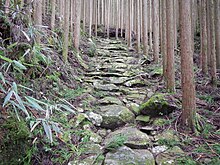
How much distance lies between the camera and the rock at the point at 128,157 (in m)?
2.09

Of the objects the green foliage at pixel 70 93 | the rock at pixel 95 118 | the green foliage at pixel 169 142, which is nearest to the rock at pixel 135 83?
the green foliage at pixel 70 93

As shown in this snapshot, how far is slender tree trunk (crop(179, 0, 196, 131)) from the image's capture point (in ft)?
9.05

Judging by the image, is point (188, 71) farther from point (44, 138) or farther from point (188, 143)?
point (44, 138)

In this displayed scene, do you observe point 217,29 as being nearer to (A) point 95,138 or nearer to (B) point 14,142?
(A) point 95,138

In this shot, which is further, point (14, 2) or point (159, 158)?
point (14, 2)

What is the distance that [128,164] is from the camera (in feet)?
6.72

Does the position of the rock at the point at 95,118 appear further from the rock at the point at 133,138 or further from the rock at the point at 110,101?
the rock at the point at 110,101

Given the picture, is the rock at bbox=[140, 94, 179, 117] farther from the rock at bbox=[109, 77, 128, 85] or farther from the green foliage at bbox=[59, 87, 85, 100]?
the rock at bbox=[109, 77, 128, 85]

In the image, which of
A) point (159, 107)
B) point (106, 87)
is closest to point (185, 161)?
point (159, 107)

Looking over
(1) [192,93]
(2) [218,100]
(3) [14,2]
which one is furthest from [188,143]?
(3) [14,2]

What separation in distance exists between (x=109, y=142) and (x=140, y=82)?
7.79 feet

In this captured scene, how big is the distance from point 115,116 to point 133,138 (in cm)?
59

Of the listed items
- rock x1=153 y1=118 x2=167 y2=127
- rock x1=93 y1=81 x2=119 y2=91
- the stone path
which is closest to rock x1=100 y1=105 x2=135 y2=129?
the stone path

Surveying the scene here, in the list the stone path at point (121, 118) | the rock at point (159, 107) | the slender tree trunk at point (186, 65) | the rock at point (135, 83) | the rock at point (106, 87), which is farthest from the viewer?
the rock at point (135, 83)
